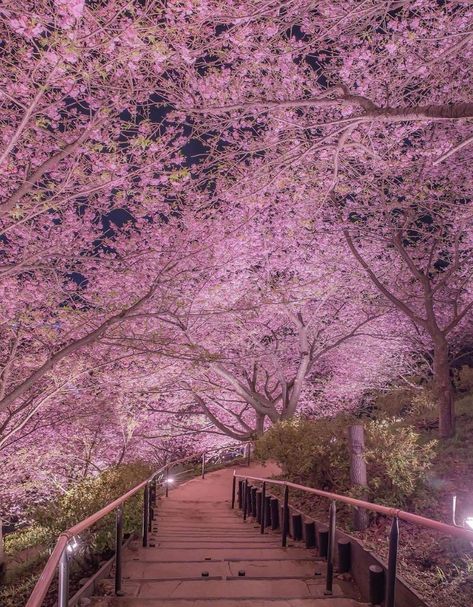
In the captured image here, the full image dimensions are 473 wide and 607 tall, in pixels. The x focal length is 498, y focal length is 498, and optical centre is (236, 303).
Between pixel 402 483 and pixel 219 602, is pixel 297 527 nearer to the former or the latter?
pixel 402 483

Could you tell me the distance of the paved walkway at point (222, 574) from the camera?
405cm

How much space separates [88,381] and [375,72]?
12.3 m

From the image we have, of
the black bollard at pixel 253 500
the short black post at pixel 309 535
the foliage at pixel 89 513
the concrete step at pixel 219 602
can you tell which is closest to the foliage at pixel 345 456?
the short black post at pixel 309 535

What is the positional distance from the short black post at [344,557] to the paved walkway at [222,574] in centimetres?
22

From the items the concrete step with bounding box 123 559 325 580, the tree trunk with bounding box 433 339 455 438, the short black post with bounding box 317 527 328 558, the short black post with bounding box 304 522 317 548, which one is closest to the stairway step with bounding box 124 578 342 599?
the concrete step with bounding box 123 559 325 580

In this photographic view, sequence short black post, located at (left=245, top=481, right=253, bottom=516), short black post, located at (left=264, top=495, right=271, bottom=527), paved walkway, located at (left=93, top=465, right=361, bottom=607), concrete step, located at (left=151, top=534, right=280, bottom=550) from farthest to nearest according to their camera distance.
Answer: short black post, located at (left=245, top=481, right=253, bottom=516)
short black post, located at (left=264, top=495, right=271, bottom=527)
concrete step, located at (left=151, top=534, right=280, bottom=550)
paved walkway, located at (left=93, top=465, right=361, bottom=607)

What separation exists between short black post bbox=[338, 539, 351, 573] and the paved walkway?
22cm

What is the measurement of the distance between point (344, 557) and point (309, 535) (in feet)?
4.84

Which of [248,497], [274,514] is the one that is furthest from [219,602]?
[248,497]

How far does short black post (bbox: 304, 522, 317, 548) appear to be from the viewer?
634cm

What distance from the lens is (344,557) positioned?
4.95 meters

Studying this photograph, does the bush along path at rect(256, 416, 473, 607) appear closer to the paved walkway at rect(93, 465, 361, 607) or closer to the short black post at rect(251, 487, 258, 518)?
the paved walkway at rect(93, 465, 361, 607)

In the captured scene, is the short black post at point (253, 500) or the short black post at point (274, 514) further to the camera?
the short black post at point (253, 500)

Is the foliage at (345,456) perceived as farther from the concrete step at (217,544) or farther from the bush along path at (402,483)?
the concrete step at (217,544)
